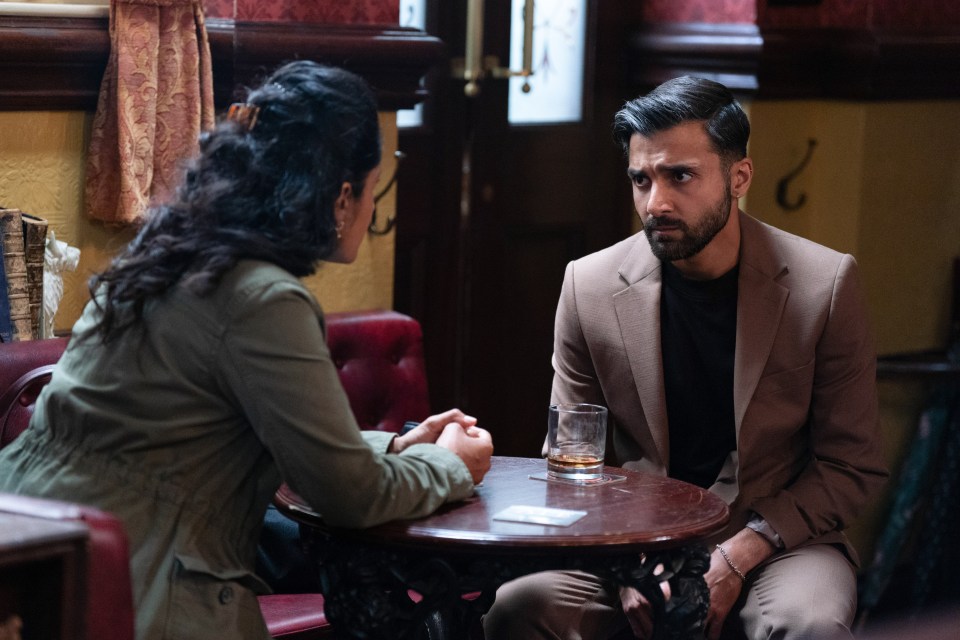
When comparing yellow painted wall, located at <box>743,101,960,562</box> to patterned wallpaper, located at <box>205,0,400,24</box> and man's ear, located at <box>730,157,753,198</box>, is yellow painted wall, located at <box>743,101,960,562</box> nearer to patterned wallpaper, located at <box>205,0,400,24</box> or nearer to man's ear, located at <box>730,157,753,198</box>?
patterned wallpaper, located at <box>205,0,400,24</box>

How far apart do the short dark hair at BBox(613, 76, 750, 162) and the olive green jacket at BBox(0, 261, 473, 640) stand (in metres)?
0.97

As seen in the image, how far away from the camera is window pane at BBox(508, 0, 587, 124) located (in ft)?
14.0

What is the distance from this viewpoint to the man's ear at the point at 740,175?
2.74 m

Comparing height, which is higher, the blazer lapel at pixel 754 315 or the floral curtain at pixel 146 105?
the floral curtain at pixel 146 105

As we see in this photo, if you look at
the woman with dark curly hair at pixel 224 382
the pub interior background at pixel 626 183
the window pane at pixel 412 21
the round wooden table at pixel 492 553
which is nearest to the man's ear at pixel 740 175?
the round wooden table at pixel 492 553

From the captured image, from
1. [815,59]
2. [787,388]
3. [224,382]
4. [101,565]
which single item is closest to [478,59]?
[815,59]

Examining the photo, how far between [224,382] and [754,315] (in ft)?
3.67

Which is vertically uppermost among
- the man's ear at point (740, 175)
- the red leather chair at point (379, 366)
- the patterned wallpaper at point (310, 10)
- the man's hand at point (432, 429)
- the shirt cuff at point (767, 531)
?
the patterned wallpaper at point (310, 10)

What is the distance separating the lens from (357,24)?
3506mm

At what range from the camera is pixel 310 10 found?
3.44 metres

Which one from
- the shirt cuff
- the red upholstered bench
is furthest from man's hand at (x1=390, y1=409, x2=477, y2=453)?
the red upholstered bench

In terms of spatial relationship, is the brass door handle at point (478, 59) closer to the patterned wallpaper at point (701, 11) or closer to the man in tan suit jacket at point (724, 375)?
the patterned wallpaper at point (701, 11)

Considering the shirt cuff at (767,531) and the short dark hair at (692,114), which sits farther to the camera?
the short dark hair at (692,114)

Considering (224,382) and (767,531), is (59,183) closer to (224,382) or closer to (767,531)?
(224,382)
